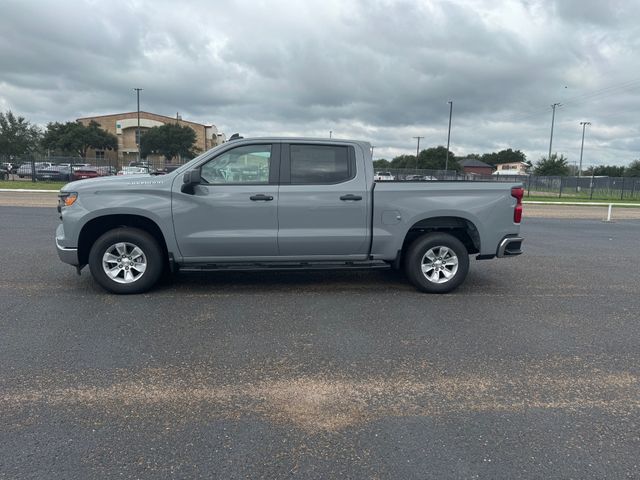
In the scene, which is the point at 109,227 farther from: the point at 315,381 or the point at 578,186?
the point at 578,186

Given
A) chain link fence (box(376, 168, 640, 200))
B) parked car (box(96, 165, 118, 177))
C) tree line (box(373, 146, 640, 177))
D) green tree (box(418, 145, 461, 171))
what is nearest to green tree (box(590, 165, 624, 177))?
tree line (box(373, 146, 640, 177))

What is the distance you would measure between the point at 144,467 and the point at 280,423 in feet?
2.85

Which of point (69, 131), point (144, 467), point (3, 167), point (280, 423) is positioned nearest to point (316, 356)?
point (280, 423)

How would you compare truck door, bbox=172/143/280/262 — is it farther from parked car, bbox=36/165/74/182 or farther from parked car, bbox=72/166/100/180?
parked car, bbox=36/165/74/182

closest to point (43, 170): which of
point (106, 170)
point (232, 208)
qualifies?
point (106, 170)

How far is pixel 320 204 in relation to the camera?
6.05 metres

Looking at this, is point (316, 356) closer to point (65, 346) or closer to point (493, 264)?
point (65, 346)

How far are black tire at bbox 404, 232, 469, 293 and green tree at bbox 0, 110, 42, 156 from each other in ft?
249

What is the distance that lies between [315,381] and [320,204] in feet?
8.93

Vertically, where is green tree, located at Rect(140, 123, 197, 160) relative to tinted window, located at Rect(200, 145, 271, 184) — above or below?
above

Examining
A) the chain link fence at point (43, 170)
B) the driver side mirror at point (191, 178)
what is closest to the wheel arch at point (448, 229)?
the driver side mirror at point (191, 178)

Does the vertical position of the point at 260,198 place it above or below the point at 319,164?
below

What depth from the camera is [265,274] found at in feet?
24.0

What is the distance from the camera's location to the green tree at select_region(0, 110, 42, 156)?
6912 centimetres
